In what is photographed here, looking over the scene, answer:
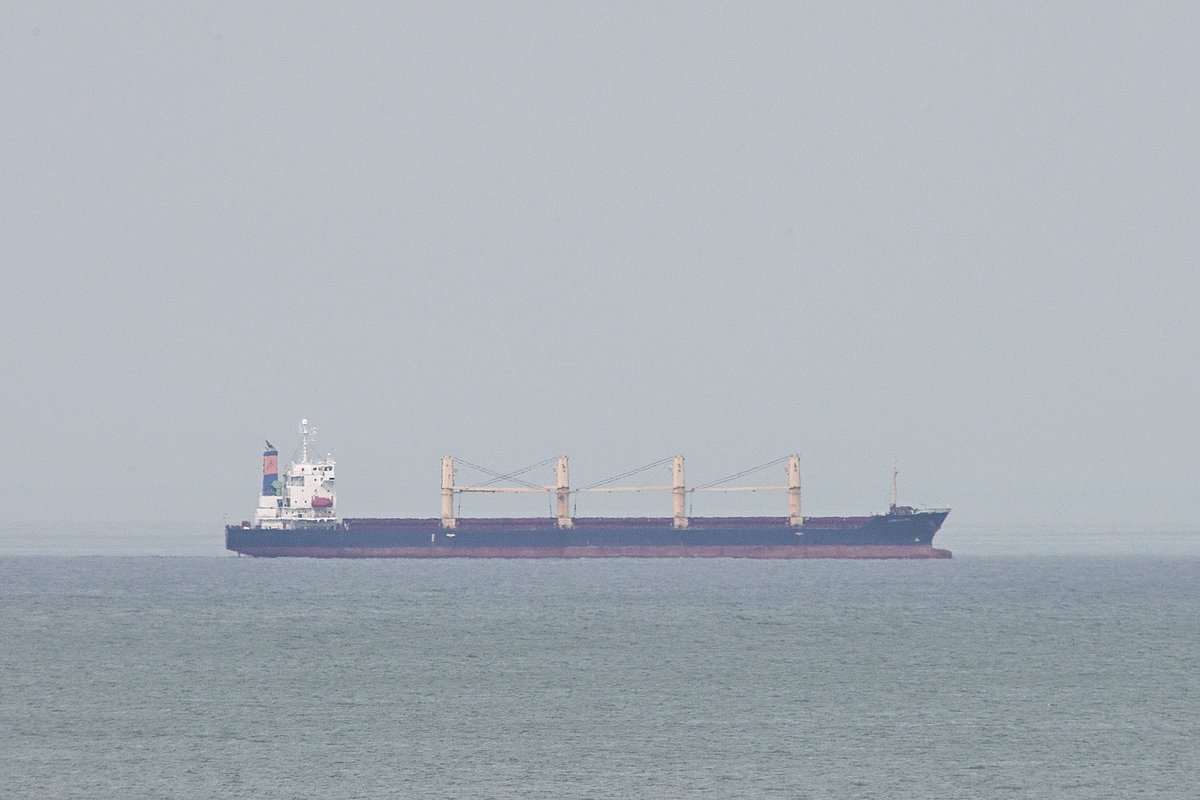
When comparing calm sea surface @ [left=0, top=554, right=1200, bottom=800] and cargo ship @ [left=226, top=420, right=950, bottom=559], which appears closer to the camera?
calm sea surface @ [left=0, top=554, right=1200, bottom=800]

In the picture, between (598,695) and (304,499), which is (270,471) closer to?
(304,499)

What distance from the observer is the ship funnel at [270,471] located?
12188cm

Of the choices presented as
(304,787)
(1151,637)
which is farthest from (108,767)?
(1151,637)

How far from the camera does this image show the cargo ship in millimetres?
114812

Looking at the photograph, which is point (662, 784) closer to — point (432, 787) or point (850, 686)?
point (432, 787)

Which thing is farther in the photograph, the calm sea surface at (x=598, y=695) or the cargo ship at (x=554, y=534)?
the cargo ship at (x=554, y=534)

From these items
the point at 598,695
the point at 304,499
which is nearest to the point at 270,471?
the point at 304,499

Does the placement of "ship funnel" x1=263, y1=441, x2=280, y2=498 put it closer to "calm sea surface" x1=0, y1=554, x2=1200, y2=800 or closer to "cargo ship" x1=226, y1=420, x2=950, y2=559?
"cargo ship" x1=226, y1=420, x2=950, y2=559

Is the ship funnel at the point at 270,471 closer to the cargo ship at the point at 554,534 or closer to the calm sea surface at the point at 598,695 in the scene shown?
the cargo ship at the point at 554,534

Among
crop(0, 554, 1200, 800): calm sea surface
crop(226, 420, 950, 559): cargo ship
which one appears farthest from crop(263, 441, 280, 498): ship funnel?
crop(0, 554, 1200, 800): calm sea surface

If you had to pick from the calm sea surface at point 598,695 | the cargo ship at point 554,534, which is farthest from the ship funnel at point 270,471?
the calm sea surface at point 598,695

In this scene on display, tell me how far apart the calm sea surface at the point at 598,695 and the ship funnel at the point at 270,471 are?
2977cm

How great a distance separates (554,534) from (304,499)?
20.5 m

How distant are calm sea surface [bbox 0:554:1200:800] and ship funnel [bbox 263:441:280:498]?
29773mm
